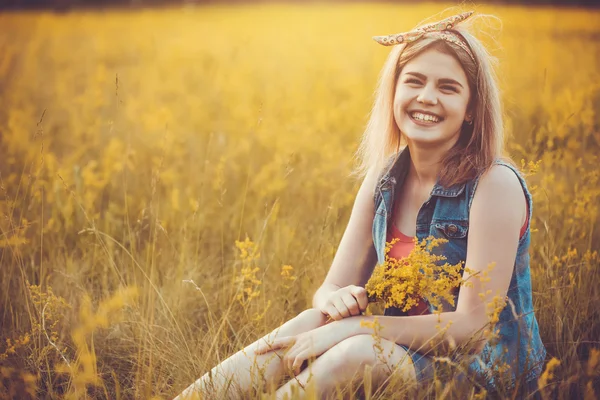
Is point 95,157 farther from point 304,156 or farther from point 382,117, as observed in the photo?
point 382,117

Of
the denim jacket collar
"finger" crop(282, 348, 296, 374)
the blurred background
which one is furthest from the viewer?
the blurred background

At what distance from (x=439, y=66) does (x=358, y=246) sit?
674 mm

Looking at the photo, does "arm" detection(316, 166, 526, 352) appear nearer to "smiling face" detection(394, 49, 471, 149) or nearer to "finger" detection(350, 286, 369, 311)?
"finger" detection(350, 286, 369, 311)

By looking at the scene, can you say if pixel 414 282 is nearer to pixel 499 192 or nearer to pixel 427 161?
pixel 499 192

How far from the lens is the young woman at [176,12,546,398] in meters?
1.75

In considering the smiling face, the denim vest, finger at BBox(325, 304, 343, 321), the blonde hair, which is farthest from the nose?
finger at BBox(325, 304, 343, 321)

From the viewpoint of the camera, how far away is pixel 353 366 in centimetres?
170

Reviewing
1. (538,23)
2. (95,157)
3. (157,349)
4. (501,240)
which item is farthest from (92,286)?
(538,23)

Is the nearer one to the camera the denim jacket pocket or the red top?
the denim jacket pocket

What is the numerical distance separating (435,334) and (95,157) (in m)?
3.37

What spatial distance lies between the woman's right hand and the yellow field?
23 cm

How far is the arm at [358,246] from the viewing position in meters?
2.16

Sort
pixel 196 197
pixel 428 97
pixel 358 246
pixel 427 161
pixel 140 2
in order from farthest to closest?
pixel 140 2 < pixel 196 197 < pixel 358 246 < pixel 427 161 < pixel 428 97

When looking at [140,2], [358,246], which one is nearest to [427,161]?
[358,246]
